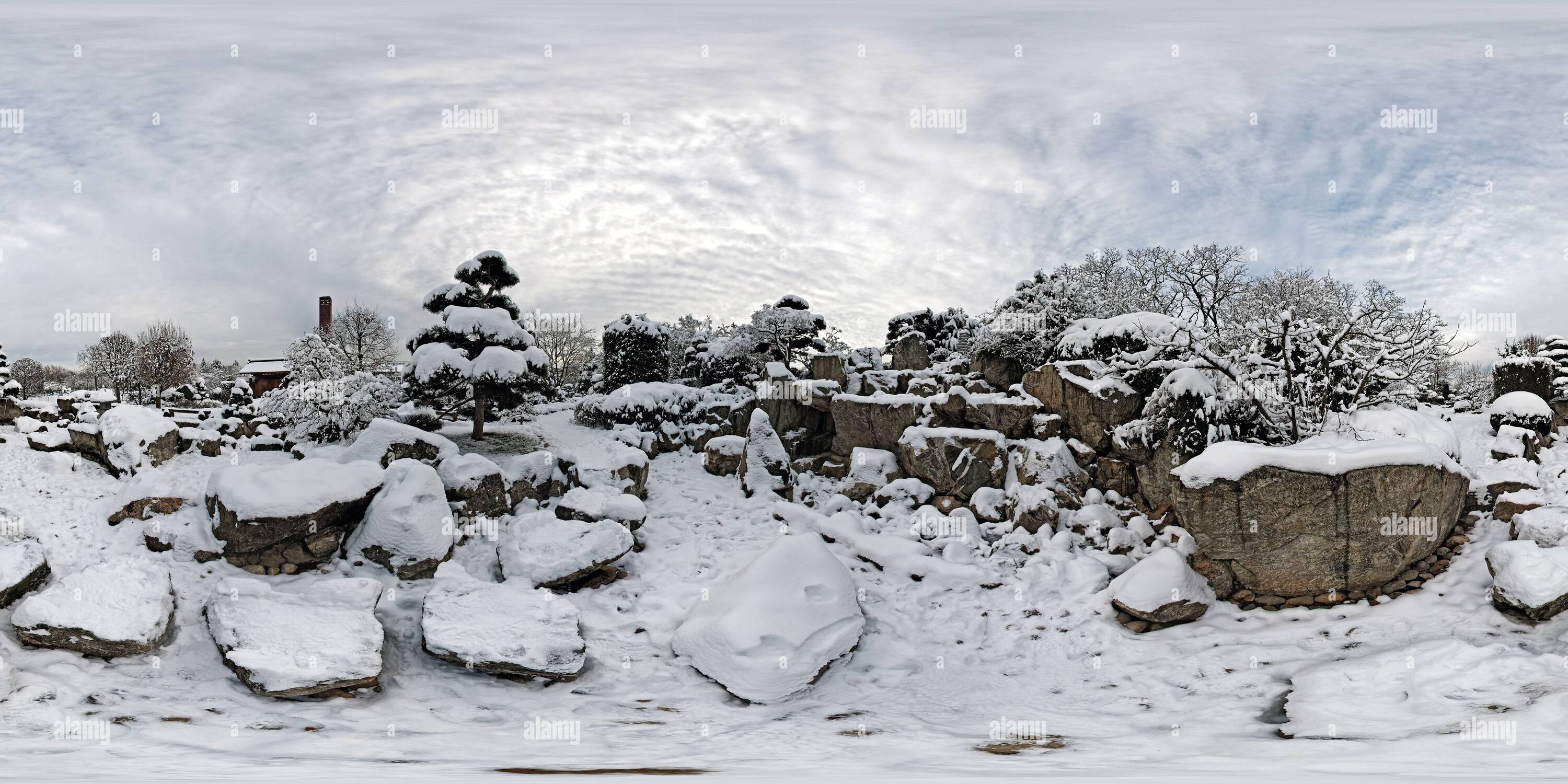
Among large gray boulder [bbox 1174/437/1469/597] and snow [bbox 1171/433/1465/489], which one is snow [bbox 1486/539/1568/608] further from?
snow [bbox 1171/433/1465/489]

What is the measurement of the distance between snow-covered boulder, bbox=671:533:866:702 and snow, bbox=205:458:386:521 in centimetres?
502

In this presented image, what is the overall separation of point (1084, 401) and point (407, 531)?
10660 mm

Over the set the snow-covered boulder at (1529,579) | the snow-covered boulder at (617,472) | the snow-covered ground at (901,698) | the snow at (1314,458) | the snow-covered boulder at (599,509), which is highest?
the snow at (1314,458)

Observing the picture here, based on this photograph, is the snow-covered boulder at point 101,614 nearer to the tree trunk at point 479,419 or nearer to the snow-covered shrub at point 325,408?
the snow-covered shrub at point 325,408

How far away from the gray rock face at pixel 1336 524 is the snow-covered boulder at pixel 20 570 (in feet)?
45.4

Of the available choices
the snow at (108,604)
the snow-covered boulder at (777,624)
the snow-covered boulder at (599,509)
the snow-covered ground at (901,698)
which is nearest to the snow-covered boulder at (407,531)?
the snow-covered ground at (901,698)

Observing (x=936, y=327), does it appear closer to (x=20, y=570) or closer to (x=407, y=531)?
(x=407, y=531)

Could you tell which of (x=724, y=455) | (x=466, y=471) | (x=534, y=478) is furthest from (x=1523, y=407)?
(x=466, y=471)

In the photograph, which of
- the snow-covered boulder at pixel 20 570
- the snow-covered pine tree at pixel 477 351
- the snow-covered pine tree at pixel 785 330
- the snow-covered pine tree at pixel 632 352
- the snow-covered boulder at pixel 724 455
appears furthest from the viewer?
the snow-covered pine tree at pixel 632 352

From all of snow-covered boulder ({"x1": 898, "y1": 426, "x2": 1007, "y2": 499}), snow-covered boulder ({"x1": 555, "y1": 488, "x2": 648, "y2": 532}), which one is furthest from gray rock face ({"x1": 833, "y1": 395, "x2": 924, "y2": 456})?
snow-covered boulder ({"x1": 555, "y1": 488, "x2": 648, "y2": 532})

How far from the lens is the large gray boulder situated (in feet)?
28.7

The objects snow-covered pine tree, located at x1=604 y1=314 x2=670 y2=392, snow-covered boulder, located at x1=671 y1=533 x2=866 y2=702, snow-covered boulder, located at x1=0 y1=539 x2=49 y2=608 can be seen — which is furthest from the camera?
snow-covered pine tree, located at x1=604 y1=314 x2=670 y2=392

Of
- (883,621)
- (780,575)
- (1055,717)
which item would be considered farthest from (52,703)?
(1055,717)

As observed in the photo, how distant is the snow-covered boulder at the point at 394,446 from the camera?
41.1 ft
